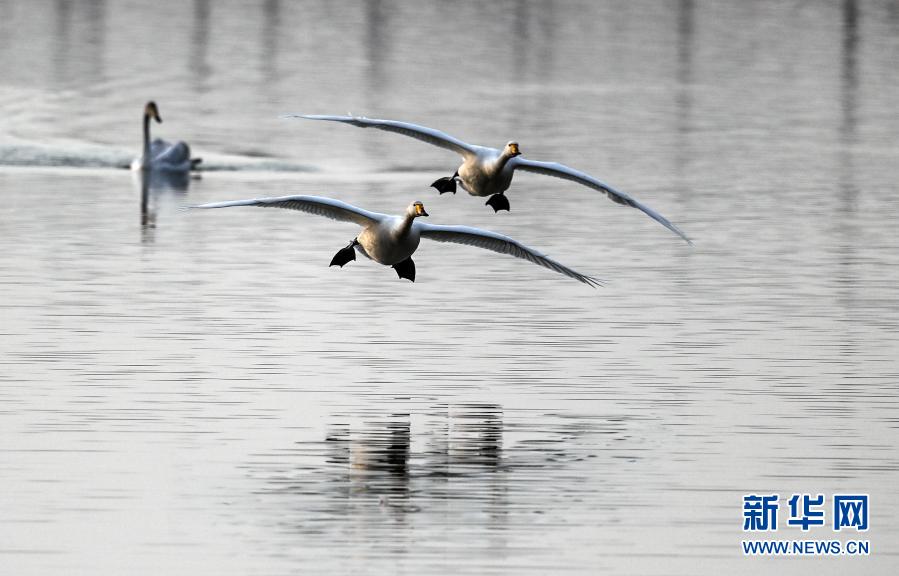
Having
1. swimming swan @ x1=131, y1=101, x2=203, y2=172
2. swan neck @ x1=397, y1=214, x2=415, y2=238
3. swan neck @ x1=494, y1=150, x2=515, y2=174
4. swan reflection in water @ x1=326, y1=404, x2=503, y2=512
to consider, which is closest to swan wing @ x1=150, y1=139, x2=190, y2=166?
swimming swan @ x1=131, y1=101, x2=203, y2=172

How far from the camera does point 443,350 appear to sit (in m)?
37.5

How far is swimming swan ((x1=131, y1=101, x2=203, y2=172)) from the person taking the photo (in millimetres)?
65625

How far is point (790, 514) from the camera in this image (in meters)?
26.7

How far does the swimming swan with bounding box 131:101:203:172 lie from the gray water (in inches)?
29.2

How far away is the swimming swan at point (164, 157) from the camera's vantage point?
65625mm

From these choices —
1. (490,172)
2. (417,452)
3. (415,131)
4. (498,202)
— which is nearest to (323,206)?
(415,131)

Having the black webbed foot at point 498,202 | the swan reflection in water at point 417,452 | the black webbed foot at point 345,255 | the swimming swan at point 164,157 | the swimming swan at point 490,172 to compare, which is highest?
the swimming swan at point 164,157

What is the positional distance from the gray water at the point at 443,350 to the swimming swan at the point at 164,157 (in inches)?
29.2

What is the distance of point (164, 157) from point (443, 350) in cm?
2931

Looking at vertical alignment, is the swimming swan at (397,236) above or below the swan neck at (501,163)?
below

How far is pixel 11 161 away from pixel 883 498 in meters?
47.3

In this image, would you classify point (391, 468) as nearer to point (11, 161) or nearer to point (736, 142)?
point (11, 161)

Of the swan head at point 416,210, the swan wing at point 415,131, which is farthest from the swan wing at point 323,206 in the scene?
the swan wing at point 415,131

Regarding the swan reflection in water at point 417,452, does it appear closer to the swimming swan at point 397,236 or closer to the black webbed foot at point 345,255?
the swimming swan at point 397,236
